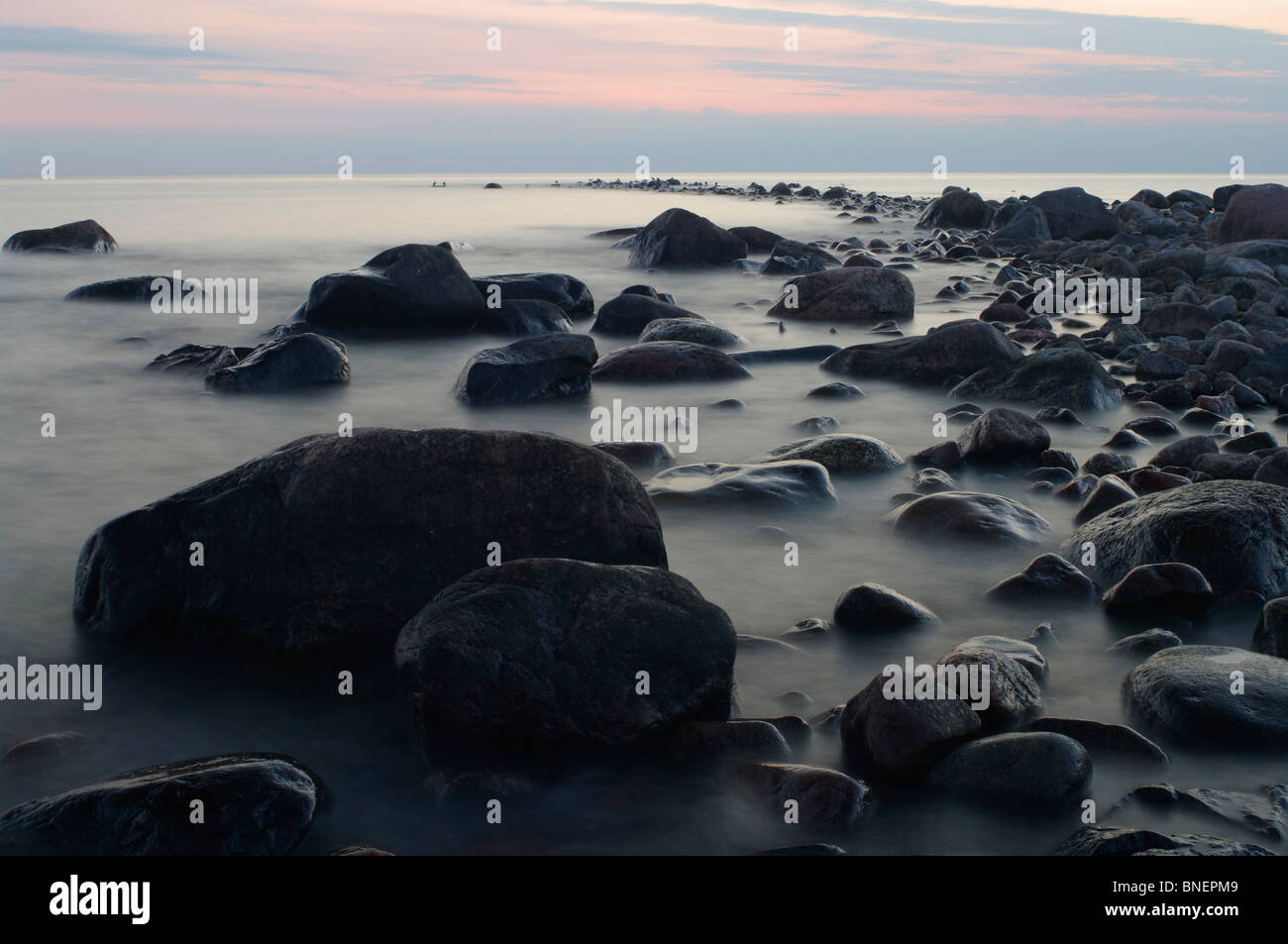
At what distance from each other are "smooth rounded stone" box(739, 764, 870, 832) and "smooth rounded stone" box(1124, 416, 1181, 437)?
5018 mm

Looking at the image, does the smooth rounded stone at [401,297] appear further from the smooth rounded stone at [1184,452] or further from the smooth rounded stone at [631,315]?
the smooth rounded stone at [1184,452]

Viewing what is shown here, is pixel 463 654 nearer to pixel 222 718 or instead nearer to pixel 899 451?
pixel 222 718

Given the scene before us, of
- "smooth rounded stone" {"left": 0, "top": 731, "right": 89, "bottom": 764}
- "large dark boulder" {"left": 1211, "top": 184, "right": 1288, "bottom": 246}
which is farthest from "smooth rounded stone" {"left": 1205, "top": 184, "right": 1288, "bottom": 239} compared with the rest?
"smooth rounded stone" {"left": 0, "top": 731, "right": 89, "bottom": 764}

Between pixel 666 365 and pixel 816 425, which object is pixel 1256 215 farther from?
pixel 816 425

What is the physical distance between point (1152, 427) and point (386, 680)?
5.57m

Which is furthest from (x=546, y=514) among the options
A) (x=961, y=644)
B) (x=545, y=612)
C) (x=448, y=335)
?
(x=448, y=335)

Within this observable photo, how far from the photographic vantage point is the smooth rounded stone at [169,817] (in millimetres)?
2730

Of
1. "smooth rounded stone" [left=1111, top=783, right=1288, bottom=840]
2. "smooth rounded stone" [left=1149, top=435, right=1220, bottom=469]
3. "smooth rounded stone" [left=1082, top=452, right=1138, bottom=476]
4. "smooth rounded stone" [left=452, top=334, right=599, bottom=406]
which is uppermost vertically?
"smooth rounded stone" [left=452, top=334, right=599, bottom=406]

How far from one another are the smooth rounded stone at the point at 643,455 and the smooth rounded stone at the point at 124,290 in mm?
9088

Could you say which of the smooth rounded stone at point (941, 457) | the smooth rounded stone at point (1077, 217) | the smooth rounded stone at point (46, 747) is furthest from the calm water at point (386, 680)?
the smooth rounded stone at point (1077, 217)

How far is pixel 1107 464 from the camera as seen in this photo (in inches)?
246

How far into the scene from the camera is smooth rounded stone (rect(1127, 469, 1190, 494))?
18.5 feet

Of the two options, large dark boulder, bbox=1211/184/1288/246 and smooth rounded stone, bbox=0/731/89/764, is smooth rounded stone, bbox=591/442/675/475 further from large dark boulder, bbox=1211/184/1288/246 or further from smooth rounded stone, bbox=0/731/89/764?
large dark boulder, bbox=1211/184/1288/246

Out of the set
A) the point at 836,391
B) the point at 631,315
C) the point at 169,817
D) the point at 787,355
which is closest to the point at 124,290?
the point at 631,315
